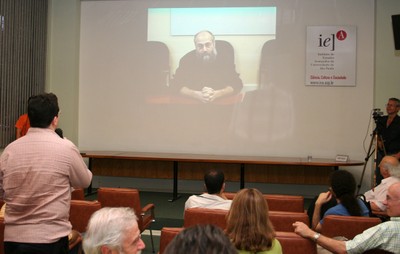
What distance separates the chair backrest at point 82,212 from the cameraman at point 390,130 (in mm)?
4603

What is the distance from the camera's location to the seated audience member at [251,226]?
6.54 feet

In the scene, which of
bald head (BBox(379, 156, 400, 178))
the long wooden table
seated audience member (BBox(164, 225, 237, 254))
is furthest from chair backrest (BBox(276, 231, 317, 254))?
the long wooden table

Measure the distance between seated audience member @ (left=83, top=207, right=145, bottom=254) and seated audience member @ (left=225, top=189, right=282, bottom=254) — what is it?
A: 67cm

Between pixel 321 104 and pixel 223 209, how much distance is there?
14.7 ft

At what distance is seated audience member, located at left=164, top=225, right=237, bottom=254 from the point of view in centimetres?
94

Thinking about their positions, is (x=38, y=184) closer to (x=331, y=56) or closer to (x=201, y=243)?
(x=201, y=243)

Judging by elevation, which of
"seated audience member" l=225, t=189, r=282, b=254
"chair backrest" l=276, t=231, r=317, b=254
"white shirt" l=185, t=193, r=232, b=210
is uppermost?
"seated audience member" l=225, t=189, r=282, b=254

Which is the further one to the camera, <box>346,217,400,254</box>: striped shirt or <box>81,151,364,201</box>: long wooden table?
<box>81,151,364,201</box>: long wooden table

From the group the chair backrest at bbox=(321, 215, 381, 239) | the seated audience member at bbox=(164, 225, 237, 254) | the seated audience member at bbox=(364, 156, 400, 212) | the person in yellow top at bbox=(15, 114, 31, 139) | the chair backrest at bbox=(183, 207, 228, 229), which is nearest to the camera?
the seated audience member at bbox=(164, 225, 237, 254)

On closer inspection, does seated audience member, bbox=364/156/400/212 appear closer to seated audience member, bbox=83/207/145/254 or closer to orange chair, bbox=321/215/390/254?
orange chair, bbox=321/215/390/254

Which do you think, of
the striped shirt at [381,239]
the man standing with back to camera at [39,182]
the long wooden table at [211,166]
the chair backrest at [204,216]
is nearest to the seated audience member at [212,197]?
the chair backrest at [204,216]

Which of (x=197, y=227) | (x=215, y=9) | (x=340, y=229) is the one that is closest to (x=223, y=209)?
(x=340, y=229)

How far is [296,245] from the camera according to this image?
2.25 m

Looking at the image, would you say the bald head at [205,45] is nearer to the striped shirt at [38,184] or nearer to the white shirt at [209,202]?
the white shirt at [209,202]
